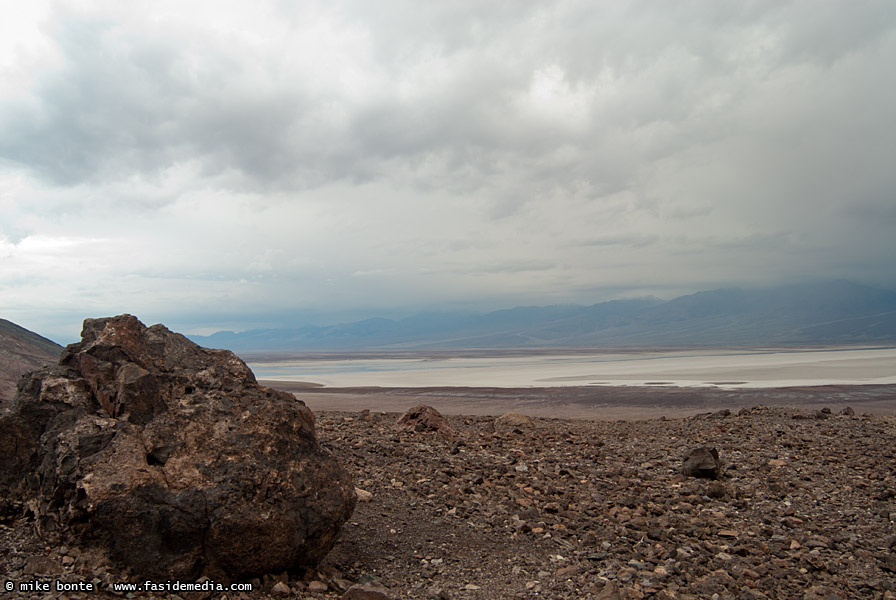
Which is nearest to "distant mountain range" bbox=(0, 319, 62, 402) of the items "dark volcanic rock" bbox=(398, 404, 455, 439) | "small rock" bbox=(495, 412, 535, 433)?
"dark volcanic rock" bbox=(398, 404, 455, 439)

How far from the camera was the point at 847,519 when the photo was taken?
8.47 meters

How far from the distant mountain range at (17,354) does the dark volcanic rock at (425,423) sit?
13237 mm

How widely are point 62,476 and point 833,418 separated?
58.0 ft

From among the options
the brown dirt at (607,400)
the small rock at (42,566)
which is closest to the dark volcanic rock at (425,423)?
the small rock at (42,566)

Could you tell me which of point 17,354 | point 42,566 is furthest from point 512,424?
point 17,354

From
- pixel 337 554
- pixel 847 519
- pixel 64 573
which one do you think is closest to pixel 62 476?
pixel 64 573

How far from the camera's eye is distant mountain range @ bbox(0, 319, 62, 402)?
2258 cm

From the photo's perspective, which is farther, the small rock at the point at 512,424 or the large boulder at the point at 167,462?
the small rock at the point at 512,424

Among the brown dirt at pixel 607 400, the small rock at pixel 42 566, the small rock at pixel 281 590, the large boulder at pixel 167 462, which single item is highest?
the large boulder at pixel 167 462

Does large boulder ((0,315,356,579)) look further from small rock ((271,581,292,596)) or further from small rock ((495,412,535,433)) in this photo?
small rock ((495,412,535,433))

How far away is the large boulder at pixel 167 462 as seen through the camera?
5156 millimetres

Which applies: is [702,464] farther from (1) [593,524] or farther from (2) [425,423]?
(2) [425,423]

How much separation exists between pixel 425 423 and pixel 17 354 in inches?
870

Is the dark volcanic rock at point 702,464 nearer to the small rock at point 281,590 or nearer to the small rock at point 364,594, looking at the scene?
the small rock at point 364,594
